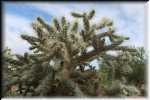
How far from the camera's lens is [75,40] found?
1.93 metres

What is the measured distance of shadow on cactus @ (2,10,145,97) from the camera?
1.86 meters

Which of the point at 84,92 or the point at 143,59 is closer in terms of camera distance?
the point at 84,92

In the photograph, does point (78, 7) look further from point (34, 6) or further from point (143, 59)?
point (143, 59)

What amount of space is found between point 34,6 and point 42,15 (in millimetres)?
87

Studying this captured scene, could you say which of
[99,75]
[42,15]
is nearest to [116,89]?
[99,75]

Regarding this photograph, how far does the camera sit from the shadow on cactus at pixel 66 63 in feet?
6.10

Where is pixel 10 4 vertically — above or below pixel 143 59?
above

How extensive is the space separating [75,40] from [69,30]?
7cm

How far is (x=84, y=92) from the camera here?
6.06ft

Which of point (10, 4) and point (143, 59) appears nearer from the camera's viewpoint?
point (10, 4)

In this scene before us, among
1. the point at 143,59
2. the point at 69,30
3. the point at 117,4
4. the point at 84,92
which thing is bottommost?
the point at 84,92

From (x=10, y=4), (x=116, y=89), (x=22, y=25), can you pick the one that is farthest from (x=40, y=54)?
(x=116, y=89)

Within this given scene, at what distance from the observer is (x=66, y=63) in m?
1.90

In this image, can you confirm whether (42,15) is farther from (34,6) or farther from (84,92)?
(84,92)
